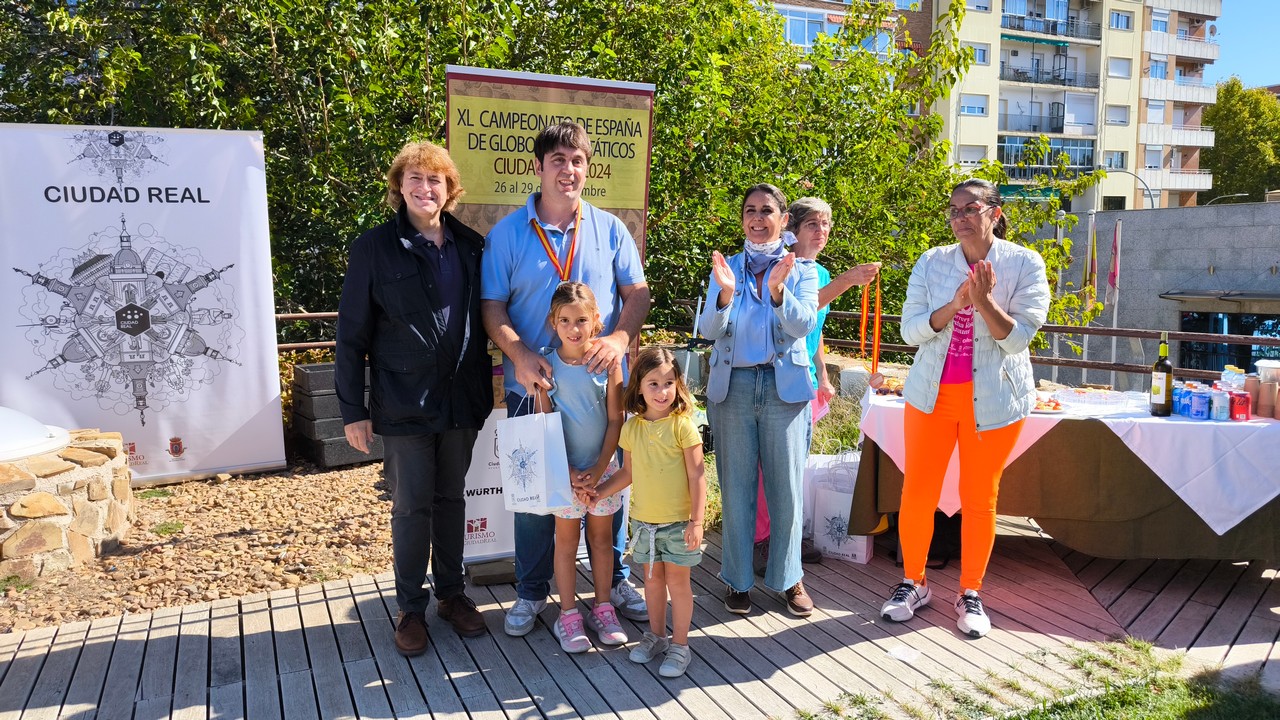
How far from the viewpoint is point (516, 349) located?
324 centimetres

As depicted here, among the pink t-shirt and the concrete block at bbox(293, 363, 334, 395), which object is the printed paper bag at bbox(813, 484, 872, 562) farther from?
the concrete block at bbox(293, 363, 334, 395)

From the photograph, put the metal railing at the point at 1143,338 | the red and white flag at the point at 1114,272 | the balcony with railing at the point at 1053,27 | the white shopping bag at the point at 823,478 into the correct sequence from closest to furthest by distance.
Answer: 1. the white shopping bag at the point at 823,478
2. the metal railing at the point at 1143,338
3. the red and white flag at the point at 1114,272
4. the balcony with railing at the point at 1053,27

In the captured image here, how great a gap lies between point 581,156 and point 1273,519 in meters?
3.28

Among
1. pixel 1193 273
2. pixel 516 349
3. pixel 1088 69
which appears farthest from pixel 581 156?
pixel 1088 69

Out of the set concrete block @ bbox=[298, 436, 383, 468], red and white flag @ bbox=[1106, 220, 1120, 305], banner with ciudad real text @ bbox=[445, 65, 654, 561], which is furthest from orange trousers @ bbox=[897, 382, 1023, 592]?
red and white flag @ bbox=[1106, 220, 1120, 305]

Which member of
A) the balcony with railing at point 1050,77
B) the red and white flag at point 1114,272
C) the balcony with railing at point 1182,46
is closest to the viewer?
the red and white flag at point 1114,272

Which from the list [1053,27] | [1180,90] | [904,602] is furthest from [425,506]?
[1180,90]

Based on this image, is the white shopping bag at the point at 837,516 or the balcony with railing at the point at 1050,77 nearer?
the white shopping bag at the point at 837,516

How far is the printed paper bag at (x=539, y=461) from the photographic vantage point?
10.5 ft

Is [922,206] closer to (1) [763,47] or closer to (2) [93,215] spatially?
(1) [763,47]

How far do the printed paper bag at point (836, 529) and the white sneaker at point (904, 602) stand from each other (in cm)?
54

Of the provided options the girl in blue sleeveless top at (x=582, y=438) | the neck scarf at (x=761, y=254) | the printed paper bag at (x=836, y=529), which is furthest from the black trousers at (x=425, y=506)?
the printed paper bag at (x=836, y=529)

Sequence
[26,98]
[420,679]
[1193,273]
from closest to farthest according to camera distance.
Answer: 1. [420,679]
2. [26,98]
3. [1193,273]

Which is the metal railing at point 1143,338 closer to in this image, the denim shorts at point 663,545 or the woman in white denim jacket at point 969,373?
the woman in white denim jacket at point 969,373
